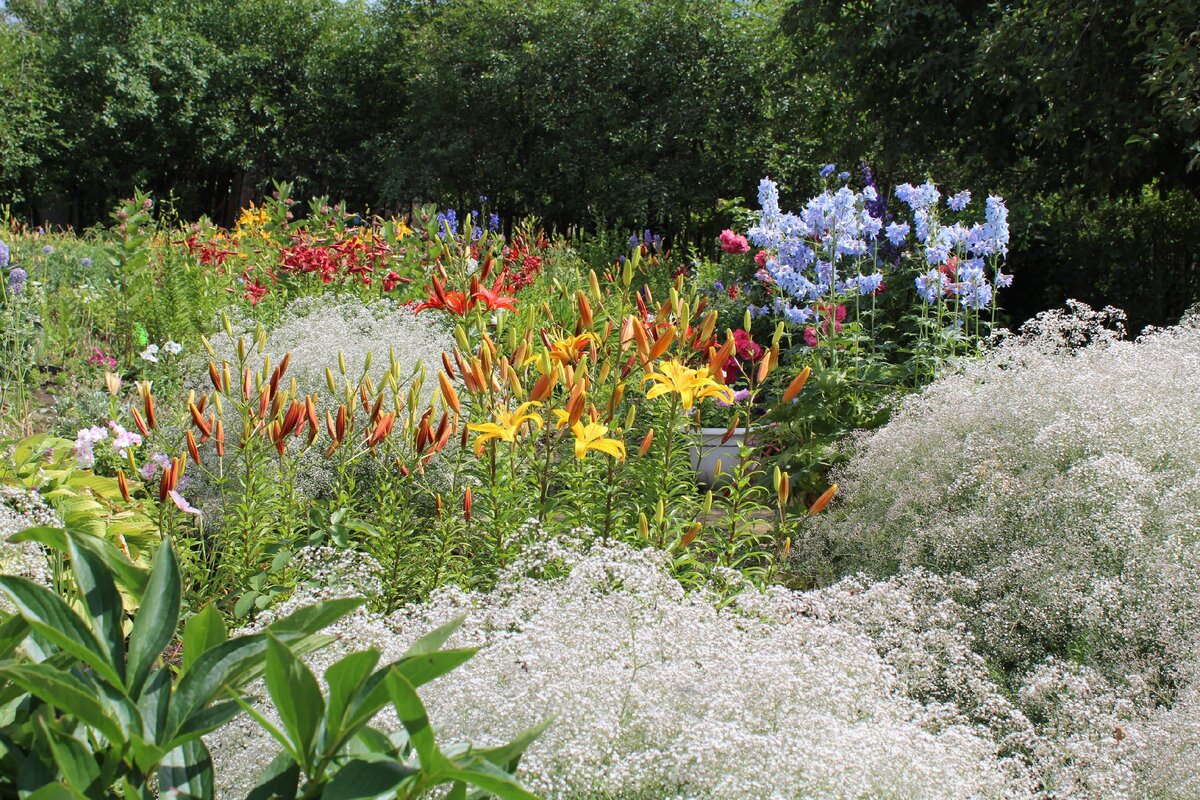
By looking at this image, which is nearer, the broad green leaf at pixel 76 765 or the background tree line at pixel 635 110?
the broad green leaf at pixel 76 765

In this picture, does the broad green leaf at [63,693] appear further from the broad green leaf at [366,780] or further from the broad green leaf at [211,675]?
the broad green leaf at [366,780]

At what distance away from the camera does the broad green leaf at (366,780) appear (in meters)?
1.01

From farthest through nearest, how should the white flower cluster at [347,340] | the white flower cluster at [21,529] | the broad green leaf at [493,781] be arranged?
the white flower cluster at [347,340] → the white flower cluster at [21,529] → the broad green leaf at [493,781]

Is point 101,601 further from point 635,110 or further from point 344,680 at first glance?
point 635,110

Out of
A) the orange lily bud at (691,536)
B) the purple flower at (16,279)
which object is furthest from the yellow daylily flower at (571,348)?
the purple flower at (16,279)

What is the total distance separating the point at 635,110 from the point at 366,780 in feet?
49.7

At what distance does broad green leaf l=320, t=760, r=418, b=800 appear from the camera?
1.01m

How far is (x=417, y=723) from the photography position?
99 centimetres

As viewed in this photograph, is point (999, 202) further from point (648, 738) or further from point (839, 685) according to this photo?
point (648, 738)

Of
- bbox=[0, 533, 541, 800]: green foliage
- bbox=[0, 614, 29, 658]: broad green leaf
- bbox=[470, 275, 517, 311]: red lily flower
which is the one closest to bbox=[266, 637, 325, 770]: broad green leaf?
bbox=[0, 533, 541, 800]: green foliage

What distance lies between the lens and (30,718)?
3.78 feet

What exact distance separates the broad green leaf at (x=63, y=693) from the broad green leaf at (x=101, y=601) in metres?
0.08

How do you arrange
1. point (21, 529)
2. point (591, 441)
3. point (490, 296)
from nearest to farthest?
point (21, 529)
point (591, 441)
point (490, 296)

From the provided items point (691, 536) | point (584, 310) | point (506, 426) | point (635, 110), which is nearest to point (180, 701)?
point (506, 426)
